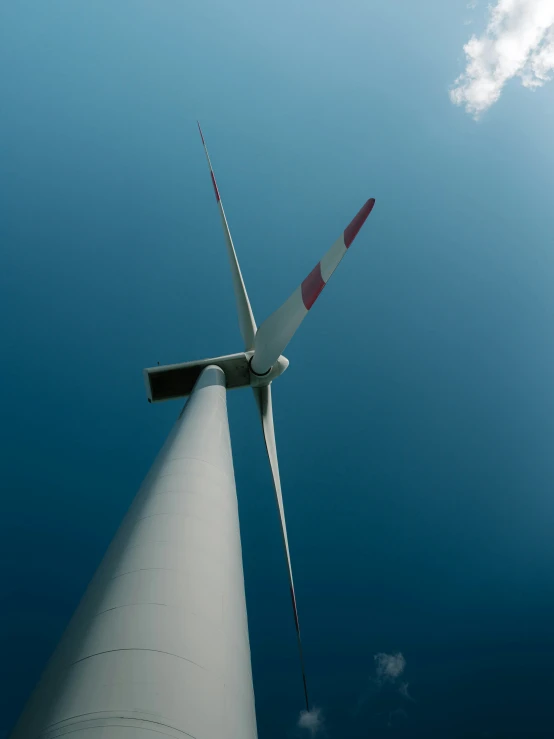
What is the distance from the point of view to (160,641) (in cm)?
327

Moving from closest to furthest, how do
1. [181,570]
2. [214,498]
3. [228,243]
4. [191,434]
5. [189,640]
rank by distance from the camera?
[189,640]
[181,570]
[214,498]
[191,434]
[228,243]

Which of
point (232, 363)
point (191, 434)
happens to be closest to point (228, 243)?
point (232, 363)

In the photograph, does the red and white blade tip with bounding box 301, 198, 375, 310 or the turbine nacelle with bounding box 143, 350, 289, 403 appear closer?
the red and white blade tip with bounding box 301, 198, 375, 310

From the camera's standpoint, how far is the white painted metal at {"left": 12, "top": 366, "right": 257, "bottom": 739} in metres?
2.71

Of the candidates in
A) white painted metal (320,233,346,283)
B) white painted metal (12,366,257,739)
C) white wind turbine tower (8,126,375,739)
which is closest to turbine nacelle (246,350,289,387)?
white painted metal (320,233,346,283)

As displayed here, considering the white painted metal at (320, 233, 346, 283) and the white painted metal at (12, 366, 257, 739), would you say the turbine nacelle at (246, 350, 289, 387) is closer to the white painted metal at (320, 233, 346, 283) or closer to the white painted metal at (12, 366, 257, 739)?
the white painted metal at (320, 233, 346, 283)

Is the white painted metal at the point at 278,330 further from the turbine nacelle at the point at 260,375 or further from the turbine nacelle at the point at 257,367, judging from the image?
the turbine nacelle at the point at 260,375

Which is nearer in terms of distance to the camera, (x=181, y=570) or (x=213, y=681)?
(x=213, y=681)

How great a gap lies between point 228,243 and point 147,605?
19152 millimetres

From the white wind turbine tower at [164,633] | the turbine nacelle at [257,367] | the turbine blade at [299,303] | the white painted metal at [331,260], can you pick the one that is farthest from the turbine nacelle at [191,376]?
the white wind turbine tower at [164,633]

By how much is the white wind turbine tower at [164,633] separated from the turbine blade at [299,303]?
243 inches

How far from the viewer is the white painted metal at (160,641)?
8.90ft

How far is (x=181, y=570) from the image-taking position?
4.12 metres

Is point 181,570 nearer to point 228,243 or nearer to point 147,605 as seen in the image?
point 147,605
